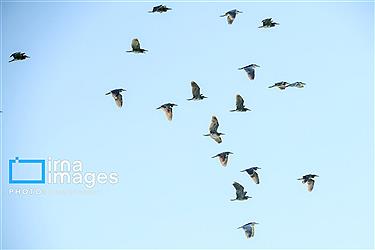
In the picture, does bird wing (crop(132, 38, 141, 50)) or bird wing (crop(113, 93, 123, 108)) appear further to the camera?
bird wing (crop(113, 93, 123, 108))

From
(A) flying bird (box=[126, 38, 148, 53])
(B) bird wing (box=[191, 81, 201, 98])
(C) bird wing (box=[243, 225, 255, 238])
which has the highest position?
(A) flying bird (box=[126, 38, 148, 53])

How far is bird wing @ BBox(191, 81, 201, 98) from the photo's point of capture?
23891 millimetres

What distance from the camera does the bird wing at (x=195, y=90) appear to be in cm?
2389

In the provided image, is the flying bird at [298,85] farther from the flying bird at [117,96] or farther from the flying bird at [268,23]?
the flying bird at [117,96]

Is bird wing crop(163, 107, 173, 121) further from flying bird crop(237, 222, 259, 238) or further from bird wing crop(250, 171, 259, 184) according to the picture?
flying bird crop(237, 222, 259, 238)

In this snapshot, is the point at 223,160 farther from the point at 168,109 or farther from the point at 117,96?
the point at 117,96

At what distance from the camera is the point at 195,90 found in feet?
78.4

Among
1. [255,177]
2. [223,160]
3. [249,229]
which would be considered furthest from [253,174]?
[249,229]

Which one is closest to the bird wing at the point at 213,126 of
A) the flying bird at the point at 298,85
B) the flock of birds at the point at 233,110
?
the flock of birds at the point at 233,110

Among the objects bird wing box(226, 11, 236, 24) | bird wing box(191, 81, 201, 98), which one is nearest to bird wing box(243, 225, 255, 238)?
bird wing box(191, 81, 201, 98)

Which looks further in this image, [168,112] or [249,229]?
[249,229]

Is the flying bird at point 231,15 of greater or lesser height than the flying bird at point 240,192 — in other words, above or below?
above

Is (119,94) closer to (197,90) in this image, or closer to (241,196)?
(197,90)

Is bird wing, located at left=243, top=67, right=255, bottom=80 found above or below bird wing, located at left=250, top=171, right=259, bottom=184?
above
